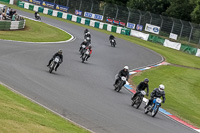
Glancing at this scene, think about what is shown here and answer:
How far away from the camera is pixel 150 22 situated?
198ft

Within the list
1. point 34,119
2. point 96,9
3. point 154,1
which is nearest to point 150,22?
point 96,9

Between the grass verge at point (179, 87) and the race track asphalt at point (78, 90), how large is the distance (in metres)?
1.93

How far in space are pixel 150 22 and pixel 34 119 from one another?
52140mm

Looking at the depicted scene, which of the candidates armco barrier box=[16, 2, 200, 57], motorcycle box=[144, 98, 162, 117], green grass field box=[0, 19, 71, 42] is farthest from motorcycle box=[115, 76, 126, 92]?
armco barrier box=[16, 2, 200, 57]

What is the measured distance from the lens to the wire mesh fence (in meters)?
54.2

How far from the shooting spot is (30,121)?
9352mm

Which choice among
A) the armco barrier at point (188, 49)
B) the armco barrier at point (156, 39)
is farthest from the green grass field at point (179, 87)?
the armco barrier at point (156, 39)

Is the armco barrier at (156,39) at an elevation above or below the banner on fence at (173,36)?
below

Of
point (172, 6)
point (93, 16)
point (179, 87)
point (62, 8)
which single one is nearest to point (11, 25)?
point (179, 87)

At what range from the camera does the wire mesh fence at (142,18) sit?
5419 cm

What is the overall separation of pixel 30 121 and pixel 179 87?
60.0 ft

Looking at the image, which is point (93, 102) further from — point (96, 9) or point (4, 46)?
point (96, 9)

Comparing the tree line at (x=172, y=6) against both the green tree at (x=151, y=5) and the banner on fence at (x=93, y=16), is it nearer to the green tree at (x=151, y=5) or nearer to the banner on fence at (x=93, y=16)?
the green tree at (x=151, y=5)

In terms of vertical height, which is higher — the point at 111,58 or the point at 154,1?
the point at 154,1
